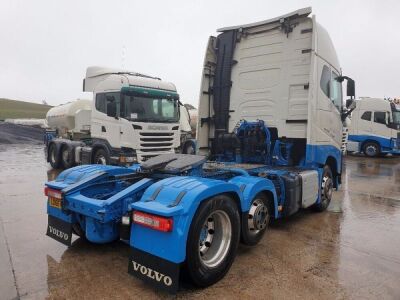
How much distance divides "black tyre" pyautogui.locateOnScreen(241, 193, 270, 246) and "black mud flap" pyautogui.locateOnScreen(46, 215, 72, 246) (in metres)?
2.05

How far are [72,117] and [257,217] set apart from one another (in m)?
12.8

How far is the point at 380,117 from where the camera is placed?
737 inches

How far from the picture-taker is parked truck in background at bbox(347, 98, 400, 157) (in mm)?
18594

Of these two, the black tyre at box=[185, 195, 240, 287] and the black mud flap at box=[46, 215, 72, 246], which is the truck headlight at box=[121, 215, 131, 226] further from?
the black mud flap at box=[46, 215, 72, 246]

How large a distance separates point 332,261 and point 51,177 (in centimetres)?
887

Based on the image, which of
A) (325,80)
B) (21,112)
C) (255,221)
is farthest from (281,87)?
(21,112)

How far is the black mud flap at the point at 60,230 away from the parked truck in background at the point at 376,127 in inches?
752

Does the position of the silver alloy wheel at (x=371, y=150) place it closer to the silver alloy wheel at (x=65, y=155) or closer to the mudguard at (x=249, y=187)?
the silver alloy wheel at (x=65, y=155)

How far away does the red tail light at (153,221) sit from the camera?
2818 millimetres

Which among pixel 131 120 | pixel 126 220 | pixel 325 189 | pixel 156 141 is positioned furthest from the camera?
pixel 156 141

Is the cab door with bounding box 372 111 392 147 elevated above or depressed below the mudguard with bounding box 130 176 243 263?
above

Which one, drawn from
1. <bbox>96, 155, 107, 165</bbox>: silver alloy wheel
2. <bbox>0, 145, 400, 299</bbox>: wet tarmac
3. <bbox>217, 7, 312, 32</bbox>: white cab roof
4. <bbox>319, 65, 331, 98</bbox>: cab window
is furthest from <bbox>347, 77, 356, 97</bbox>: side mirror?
<bbox>96, 155, 107, 165</bbox>: silver alloy wheel

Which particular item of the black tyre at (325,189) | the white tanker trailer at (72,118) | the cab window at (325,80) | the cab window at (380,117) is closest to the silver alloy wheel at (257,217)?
the black tyre at (325,189)

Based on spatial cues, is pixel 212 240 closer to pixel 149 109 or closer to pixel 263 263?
pixel 263 263
